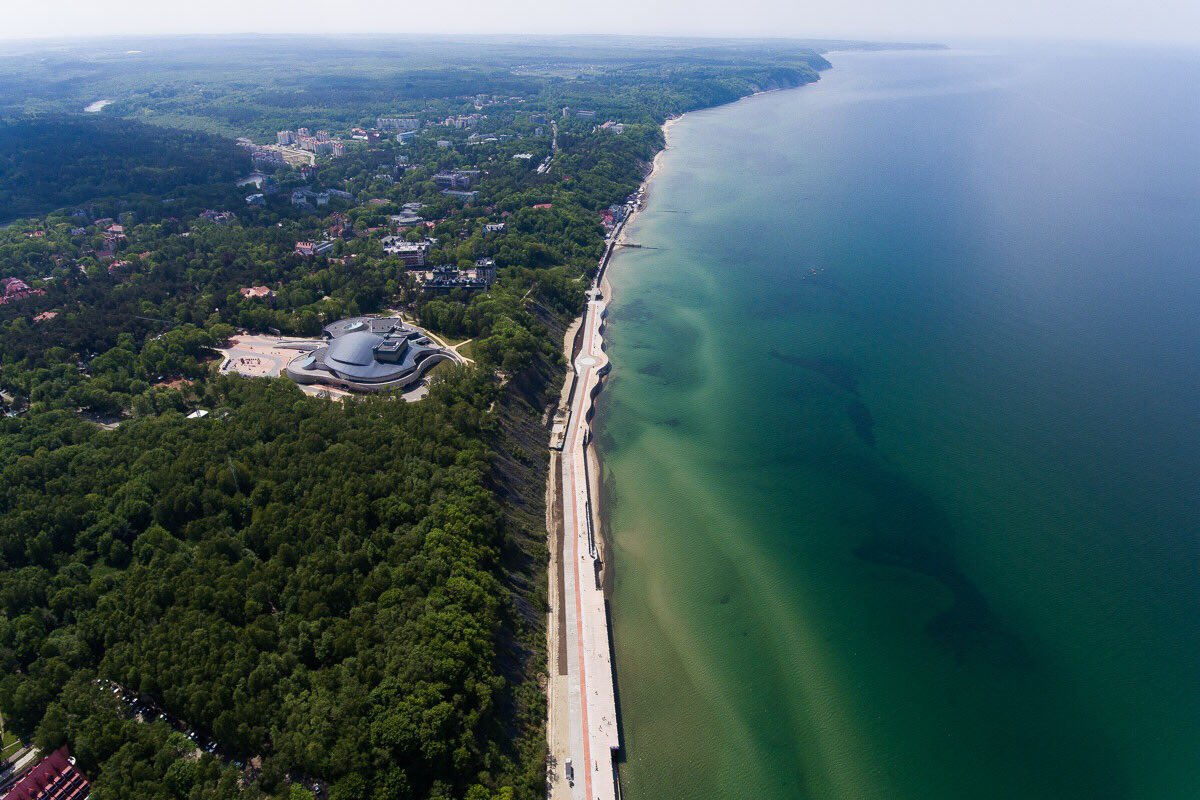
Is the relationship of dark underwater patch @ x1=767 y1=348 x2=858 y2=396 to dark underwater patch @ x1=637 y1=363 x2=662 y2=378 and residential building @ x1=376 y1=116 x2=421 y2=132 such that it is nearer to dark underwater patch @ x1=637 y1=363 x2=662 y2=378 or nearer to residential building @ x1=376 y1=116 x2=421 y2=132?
dark underwater patch @ x1=637 y1=363 x2=662 y2=378

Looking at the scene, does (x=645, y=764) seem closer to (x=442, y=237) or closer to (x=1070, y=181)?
(x=442, y=237)

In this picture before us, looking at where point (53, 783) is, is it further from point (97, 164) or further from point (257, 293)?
point (97, 164)

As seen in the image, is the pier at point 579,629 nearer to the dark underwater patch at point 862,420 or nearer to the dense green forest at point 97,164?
the dark underwater patch at point 862,420

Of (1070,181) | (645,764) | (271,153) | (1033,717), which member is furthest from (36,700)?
→ (1070,181)

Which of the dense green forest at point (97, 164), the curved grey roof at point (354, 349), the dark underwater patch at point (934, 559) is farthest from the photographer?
the dense green forest at point (97, 164)

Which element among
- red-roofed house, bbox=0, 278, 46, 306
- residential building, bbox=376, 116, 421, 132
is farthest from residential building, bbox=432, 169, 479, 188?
red-roofed house, bbox=0, 278, 46, 306

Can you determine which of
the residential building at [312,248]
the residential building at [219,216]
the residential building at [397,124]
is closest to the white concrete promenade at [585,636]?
the residential building at [312,248]
